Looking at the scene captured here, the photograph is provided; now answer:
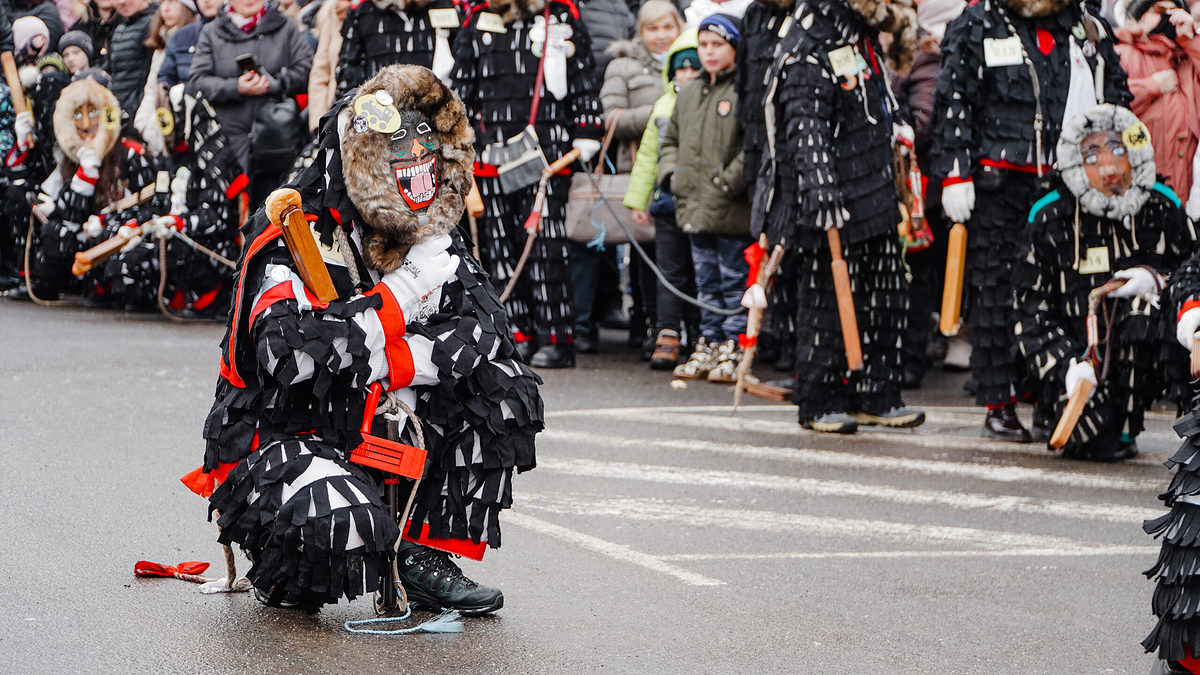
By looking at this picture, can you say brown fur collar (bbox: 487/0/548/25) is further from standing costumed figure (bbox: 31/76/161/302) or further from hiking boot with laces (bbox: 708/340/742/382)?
standing costumed figure (bbox: 31/76/161/302)

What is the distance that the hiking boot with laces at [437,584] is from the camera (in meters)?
4.69

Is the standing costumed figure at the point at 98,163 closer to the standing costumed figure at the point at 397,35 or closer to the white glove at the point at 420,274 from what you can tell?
→ the standing costumed figure at the point at 397,35

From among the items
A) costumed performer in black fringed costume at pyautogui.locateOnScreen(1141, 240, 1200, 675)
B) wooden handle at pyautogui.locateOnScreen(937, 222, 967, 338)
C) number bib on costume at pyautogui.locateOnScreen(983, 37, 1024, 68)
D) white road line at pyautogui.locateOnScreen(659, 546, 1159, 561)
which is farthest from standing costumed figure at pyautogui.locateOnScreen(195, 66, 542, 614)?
number bib on costume at pyautogui.locateOnScreen(983, 37, 1024, 68)

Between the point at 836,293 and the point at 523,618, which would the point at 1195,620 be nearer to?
the point at 523,618

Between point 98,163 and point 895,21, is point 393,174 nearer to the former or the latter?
point 895,21

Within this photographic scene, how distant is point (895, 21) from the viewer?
791 centimetres

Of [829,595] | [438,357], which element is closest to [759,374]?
[829,595]

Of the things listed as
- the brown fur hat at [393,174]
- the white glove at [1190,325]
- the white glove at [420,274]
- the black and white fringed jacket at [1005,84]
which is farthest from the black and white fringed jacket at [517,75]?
the white glove at [420,274]

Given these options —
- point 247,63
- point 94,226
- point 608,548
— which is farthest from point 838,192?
point 94,226

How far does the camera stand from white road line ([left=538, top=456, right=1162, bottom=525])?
6.46 m

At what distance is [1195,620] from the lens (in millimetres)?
3742

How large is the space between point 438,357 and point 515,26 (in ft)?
18.3

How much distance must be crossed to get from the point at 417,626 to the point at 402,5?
19.3ft

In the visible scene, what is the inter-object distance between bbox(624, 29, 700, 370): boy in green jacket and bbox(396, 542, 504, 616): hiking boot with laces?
5553 mm
